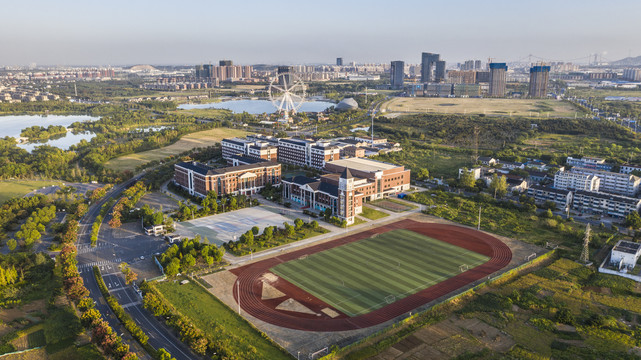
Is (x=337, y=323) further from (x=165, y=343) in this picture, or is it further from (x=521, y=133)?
(x=521, y=133)

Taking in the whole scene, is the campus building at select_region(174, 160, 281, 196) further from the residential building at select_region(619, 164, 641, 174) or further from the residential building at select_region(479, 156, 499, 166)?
the residential building at select_region(619, 164, 641, 174)

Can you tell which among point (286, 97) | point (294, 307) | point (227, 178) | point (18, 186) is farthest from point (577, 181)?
point (286, 97)

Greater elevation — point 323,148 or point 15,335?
point 323,148

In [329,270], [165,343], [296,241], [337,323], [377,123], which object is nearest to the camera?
[165,343]

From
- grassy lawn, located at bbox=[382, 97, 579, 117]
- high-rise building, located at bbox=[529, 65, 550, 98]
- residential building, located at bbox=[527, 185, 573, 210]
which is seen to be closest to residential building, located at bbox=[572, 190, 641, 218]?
residential building, located at bbox=[527, 185, 573, 210]

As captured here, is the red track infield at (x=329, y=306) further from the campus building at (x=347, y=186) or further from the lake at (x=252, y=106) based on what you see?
the lake at (x=252, y=106)

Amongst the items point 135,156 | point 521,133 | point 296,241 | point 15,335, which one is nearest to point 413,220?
point 296,241

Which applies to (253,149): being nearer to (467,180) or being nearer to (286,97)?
(467,180)
